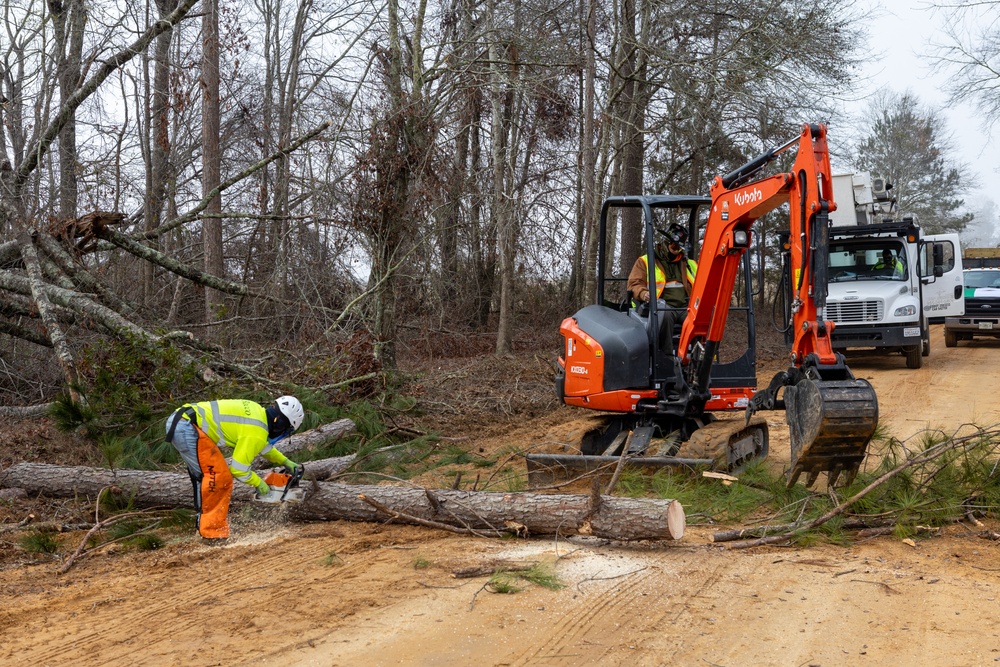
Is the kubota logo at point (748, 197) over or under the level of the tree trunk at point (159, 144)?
under

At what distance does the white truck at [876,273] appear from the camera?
1488 centimetres

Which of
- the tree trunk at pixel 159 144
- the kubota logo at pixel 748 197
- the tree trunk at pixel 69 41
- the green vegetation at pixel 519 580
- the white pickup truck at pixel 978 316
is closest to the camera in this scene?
the green vegetation at pixel 519 580

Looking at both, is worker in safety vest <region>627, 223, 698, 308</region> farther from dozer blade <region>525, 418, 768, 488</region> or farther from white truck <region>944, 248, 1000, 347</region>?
white truck <region>944, 248, 1000, 347</region>

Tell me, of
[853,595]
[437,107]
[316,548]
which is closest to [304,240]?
[437,107]

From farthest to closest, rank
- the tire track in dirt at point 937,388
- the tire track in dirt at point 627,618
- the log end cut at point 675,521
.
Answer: the tire track in dirt at point 937,388
the log end cut at point 675,521
the tire track in dirt at point 627,618

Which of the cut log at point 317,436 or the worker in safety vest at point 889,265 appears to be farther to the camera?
the worker in safety vest at point 889,265

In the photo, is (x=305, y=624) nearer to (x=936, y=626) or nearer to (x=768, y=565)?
(x=768, y=565)

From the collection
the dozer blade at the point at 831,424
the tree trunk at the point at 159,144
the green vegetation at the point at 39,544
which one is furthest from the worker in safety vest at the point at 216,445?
the tree trunk at the point at 159,144

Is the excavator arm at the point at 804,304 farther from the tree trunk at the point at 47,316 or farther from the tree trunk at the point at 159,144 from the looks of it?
the tree trunk at the point at 159,144

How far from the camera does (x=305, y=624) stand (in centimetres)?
Result: 458

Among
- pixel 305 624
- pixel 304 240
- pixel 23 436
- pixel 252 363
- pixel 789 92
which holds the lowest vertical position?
pixel 305 624

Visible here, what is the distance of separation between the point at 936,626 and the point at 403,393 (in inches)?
300

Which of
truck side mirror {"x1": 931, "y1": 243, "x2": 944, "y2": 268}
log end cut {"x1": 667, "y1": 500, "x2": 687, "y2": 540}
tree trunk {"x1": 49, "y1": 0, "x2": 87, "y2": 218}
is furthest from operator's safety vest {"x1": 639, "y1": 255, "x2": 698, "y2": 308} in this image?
truck side mirror {"x1": 931, "y1": 243, "x2": 944, "y2": 268}

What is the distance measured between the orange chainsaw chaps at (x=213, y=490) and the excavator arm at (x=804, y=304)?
409 cm
